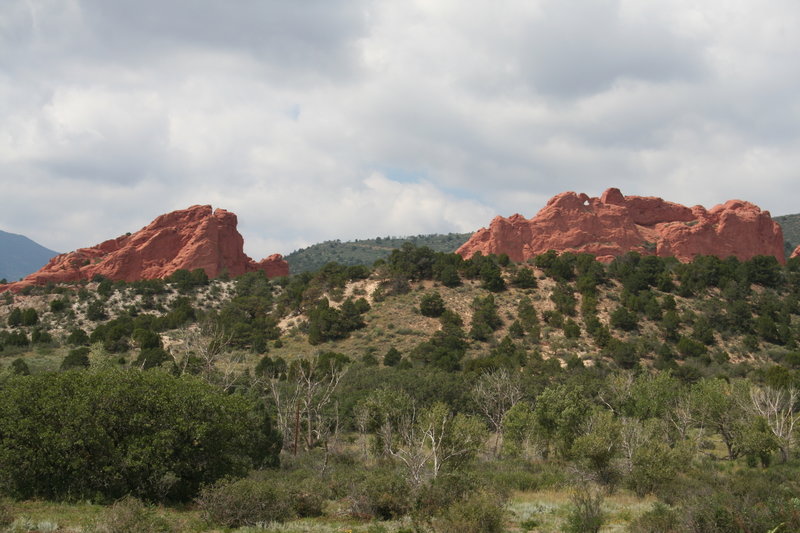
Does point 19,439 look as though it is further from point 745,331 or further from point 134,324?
point 745,331

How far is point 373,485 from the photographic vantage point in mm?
16406

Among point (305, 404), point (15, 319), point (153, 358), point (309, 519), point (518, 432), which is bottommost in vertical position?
point (518, 432)

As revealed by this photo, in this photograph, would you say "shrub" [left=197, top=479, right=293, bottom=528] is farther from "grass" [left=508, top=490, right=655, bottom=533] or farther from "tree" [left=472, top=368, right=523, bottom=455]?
"tree" [left=472, top=368, right=523, bottom=455]

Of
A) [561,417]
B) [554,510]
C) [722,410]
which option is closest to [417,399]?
[561,417]

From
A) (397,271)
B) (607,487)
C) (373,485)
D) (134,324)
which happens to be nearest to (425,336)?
(397,271)

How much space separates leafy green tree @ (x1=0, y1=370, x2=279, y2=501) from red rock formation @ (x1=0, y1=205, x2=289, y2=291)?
6750 cm

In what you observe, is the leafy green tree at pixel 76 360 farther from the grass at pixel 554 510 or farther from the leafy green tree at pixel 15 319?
the grass at pixel 554 510

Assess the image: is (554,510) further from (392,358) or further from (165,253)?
(165,253)

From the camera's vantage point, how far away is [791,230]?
12219 cm

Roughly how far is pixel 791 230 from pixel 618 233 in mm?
58155

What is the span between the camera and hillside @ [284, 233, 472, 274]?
15288cm

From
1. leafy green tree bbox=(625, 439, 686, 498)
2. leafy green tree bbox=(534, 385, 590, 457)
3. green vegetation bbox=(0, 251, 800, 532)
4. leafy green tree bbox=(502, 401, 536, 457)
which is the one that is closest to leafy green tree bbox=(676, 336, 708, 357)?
green vegetation bbox=(0, 251, 800, 532)

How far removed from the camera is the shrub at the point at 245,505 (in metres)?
14.7

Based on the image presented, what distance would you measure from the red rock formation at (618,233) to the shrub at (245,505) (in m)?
75.7
